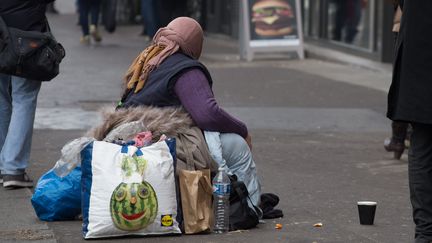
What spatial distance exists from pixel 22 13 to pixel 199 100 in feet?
5.39

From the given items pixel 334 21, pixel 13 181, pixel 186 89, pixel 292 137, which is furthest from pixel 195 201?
pixel 334 21

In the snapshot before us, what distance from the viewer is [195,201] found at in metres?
6.12

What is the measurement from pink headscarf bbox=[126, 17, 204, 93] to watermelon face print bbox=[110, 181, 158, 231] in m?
0.86

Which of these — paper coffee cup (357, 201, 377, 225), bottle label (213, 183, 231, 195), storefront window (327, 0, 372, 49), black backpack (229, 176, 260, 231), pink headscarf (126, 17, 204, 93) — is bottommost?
storefront window (327, 0, 372, 49)

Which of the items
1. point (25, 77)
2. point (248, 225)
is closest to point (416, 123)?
point (248, 225)

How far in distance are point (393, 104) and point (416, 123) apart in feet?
0.64

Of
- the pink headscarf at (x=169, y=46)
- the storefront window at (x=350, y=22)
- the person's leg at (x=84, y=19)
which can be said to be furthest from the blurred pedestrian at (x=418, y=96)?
the person's leg at (x=84, y=19)

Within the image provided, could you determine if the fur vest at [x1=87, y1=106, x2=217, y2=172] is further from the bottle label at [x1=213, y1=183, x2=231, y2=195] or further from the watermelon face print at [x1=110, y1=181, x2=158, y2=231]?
the watermelon face print at [x1=110, y1=181, x2=158, y2=231]

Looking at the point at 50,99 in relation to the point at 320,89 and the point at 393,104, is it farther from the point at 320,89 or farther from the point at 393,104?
the point at 393,104

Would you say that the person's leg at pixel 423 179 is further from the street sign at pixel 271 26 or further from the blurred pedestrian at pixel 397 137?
the street sign at pixel 271 26

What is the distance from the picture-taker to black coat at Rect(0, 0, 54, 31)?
23.9 feet

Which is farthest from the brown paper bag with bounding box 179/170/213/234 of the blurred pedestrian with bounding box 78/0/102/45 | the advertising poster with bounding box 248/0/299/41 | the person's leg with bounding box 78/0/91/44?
the person's leg with bounding box 78/0/91/44

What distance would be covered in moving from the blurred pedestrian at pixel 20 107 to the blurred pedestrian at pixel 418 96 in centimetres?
273

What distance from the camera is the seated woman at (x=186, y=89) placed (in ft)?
20.8
